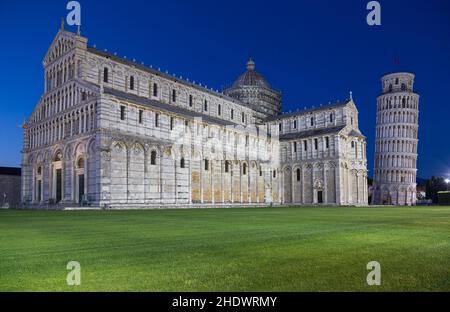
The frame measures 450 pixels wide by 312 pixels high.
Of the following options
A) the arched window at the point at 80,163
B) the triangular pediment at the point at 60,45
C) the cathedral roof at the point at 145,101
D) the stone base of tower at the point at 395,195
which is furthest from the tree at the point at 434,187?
the triangular pediment at the point at 60,45

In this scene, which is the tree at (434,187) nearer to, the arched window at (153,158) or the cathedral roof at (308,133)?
the cathedral roof at (308,133)

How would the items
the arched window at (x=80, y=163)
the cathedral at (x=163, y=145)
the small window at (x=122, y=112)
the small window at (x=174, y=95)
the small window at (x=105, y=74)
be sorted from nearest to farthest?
the cathedral at (x=163, y=145)
the small window at (x=122, y=112)
the arched window at (x=80, y=163)
the small window at (x=105, y=74)
the small window at (x=174, y=95)

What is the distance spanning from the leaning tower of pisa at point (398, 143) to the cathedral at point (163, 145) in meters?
27.2

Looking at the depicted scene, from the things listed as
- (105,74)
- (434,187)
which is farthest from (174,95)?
(434,187)

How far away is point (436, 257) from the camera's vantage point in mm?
8148

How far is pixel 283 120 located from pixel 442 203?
29.9 metres

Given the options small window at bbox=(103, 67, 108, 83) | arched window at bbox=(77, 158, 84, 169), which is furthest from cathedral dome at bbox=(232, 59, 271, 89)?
arched window at bbox=(77, 158, 84, 169)

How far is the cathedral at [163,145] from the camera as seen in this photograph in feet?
136

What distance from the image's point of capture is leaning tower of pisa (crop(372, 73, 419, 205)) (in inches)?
3452

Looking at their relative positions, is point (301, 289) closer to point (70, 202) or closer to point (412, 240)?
point (412, 240)

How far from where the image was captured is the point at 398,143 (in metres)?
88.2

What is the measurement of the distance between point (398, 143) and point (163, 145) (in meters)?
63.0

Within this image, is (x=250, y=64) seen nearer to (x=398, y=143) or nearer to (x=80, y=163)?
(x=398, y=143)
